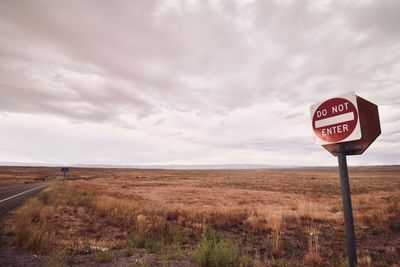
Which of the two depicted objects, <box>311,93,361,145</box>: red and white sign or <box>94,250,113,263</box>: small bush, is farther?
<box>94,250,113,263</box>: small bush

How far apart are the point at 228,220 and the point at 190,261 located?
5.63 m

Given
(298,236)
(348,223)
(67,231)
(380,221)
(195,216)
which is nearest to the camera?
(348,223)

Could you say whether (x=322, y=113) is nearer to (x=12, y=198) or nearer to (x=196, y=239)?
(x=196, y=239)

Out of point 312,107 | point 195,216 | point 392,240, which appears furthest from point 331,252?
point 195,216

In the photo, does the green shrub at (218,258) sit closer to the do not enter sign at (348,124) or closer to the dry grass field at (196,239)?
the dry grass field at (196,239)

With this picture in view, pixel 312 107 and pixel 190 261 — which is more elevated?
pixel 312 107

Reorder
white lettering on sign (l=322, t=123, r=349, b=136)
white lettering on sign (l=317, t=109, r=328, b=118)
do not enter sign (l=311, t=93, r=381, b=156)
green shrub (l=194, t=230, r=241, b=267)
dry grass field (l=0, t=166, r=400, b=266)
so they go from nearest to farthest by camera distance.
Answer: do not enter sign (l=311, t=93, r=381, b=156) → white lettering on sign (l=322, t=123, r=349, b=136) → white lettering on sign (l=317, t=109, r=328, b=118) → green shrub (l=194, t=230, r=241, b=267) → dry grass field (l=0, t=166, r=400, b=266)

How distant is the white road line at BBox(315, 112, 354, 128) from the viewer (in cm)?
310

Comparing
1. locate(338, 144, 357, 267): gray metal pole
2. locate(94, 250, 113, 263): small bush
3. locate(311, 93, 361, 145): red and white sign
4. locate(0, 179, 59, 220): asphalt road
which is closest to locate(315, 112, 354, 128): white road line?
locate(311, 93, 361, 145): red and white sign

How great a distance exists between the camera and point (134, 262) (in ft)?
16.9

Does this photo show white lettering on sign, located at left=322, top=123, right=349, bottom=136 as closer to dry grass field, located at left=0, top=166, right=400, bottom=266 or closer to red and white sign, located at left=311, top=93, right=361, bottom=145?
red and white sign, located at left=311, top=93, right=361, bottom=145

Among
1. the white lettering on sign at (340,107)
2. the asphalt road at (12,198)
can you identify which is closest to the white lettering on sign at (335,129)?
the white lettering on sign at (340,107)

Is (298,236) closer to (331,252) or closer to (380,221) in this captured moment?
(331,252)

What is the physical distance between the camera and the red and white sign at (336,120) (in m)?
3.04
